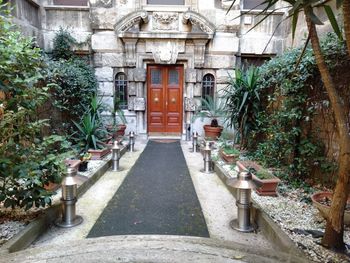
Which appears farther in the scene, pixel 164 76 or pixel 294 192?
pixel 164 76

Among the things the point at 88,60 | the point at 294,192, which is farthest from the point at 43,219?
the point at 88,60

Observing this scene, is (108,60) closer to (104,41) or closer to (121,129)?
(104,41)

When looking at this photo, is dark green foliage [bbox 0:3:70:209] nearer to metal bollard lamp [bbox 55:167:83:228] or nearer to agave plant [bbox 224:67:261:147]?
metal bollard lamp [bbox 55:167:83:228]

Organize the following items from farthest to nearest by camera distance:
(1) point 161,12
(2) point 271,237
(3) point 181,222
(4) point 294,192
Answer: (1) point 161,12
(4) point 294,192
(3) point 181,222
(2) point 271,237

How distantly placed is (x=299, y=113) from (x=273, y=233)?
6.09ft

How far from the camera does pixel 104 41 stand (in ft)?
25.0

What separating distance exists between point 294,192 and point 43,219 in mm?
2939

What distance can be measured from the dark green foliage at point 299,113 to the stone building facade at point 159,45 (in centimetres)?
371

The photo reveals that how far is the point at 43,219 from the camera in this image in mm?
2643

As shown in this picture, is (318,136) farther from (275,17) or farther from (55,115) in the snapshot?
(275,17)

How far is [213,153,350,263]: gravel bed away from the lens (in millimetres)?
2059

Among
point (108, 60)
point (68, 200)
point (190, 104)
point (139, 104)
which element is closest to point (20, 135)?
point (68, 200)

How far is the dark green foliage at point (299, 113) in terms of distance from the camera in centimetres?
340

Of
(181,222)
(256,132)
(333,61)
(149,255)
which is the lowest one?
(181,222)
